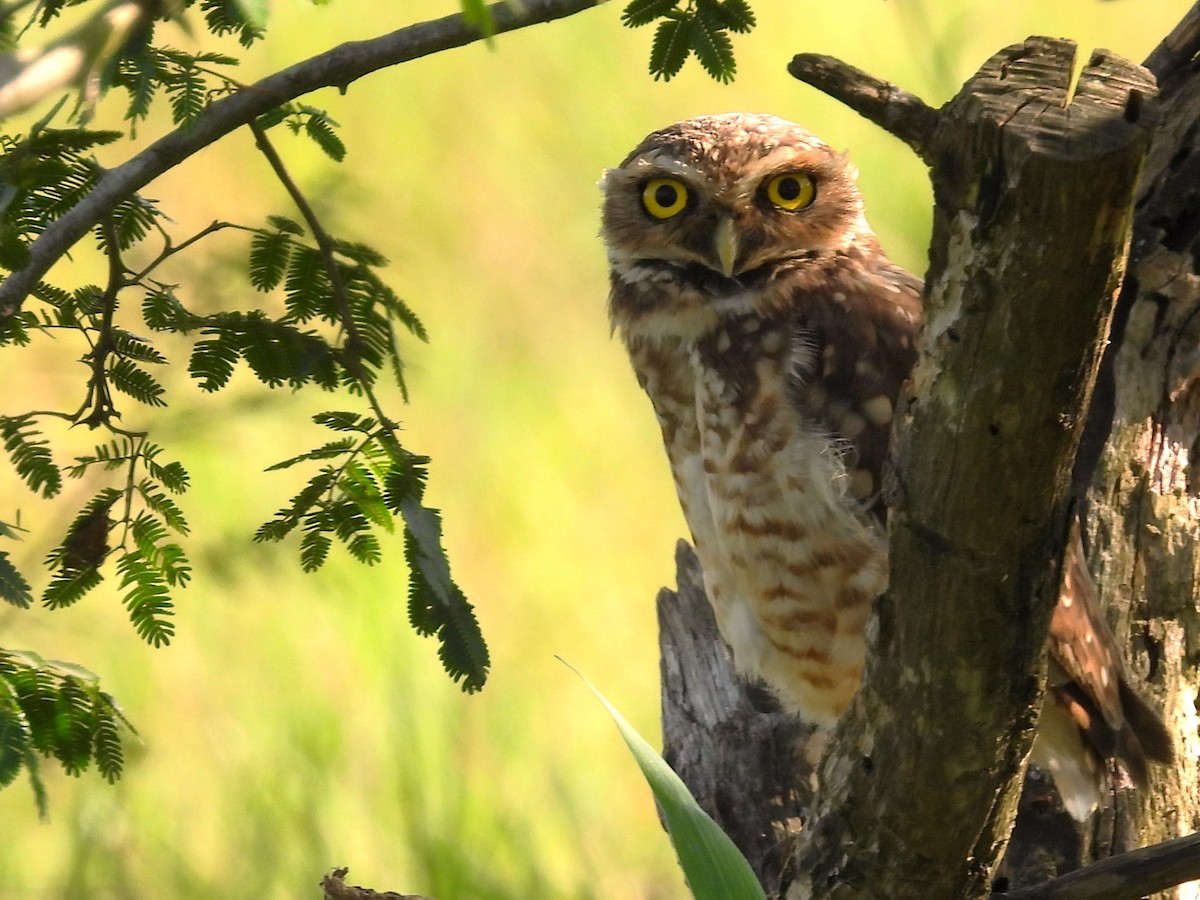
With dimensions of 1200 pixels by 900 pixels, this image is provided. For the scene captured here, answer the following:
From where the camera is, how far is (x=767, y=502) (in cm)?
240

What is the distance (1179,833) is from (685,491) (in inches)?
41.6

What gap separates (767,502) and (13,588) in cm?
126

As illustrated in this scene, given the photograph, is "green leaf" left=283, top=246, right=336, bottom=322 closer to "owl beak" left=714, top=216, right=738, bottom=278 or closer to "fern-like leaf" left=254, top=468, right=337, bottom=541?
"fern-like leaf" left=254, top=468, right=337, bottom=541

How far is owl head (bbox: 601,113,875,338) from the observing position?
256 cm

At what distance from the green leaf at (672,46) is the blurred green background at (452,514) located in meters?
0.88

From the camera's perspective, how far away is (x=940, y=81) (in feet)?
9.73

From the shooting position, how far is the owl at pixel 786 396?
2312 millimetres

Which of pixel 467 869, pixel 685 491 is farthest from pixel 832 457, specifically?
pixel 467 869


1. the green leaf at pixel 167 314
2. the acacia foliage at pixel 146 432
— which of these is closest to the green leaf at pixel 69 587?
the acacia foliage at pixel 146 432

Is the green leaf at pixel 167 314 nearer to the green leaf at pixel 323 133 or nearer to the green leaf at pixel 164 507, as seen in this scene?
the green leaf at pixel 164 507

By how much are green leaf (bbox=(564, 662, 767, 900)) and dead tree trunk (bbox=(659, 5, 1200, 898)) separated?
179mm

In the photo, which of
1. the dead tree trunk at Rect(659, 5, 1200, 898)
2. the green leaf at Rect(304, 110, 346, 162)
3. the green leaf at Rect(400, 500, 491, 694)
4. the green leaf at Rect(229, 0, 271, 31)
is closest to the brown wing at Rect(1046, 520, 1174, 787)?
the dead tree trunk at Rect(659, 5, 1200, 898)

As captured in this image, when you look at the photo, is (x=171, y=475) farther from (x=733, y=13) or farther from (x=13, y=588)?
(x=733, y=13)

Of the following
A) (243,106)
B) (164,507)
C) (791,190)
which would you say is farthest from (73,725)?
(791,190)
